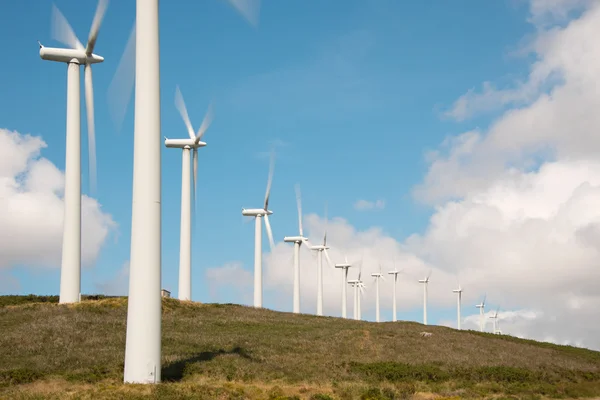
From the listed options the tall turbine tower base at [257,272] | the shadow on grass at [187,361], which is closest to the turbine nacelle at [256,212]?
the tall turbine tower base at [257,272]

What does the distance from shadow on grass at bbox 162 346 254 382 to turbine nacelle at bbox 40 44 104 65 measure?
3692 centimetres

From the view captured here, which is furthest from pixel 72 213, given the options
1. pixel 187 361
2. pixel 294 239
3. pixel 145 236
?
pixel 294 239

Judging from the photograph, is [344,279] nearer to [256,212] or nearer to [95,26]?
[256,212]

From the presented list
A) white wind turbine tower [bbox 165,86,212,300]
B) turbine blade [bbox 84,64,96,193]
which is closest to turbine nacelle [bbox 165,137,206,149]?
white wind turbine tower [bbox 165,86,212,300]

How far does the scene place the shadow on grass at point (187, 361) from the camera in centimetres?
4075

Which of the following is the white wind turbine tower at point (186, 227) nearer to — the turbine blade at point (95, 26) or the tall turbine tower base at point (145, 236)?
the turbine blade at point (95, 26)

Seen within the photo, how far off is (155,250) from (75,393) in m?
7.83

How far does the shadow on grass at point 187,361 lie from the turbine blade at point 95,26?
29224 millimetres

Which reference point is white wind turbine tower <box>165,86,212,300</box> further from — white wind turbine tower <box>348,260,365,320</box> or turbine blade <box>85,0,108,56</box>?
white wind turbine tower <box>348,260,365,320</box>

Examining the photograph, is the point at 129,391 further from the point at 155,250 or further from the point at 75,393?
the point at 155,250

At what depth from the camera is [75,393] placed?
110 ft

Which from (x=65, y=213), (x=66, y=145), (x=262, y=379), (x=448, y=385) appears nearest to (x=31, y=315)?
(x=65, y=213)

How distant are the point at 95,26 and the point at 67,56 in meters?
8.27

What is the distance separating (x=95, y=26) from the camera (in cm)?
6731
